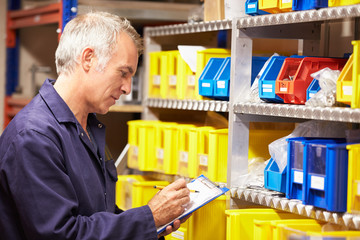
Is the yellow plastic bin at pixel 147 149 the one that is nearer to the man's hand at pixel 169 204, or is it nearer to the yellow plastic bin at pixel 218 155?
the yellow plastic bin at pixel 218 155

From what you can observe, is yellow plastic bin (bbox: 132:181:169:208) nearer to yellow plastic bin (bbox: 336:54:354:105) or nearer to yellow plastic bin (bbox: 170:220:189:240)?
yellow plastic bin (bbox: 170:220:189:240)

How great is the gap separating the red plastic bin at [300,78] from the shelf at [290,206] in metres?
0.47

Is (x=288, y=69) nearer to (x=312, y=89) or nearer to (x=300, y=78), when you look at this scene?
(x=300, y=78)

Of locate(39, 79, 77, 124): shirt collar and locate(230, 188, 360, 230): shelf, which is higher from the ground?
locate(39, 79, 77, 124): shirt collar

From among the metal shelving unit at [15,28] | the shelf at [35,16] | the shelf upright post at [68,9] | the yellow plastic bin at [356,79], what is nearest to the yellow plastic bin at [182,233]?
the yellow plastic bin at [356,79]

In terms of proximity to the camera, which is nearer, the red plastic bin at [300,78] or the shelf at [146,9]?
the red plastic bin at [300,78]

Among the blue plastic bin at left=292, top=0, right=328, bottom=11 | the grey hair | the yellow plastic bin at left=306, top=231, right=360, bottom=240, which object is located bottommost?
the yellow plastic bin at left=306, top=231, right=360, bottom=240

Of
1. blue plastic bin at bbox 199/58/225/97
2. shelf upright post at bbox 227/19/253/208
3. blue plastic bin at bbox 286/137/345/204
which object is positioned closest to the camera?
blue plastic bin at bbox 286/137/345/204

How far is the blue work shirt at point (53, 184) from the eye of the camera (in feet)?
7.67

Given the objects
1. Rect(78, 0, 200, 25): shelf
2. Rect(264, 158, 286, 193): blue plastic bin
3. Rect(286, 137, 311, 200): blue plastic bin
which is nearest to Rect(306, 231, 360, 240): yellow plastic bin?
Rect(286, 137, 311, 200): blue plastic bin

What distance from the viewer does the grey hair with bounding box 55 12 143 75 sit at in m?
2.63

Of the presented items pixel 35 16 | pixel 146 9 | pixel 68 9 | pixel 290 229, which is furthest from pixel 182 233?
pixel 35 16

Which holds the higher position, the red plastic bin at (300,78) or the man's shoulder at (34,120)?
the red plastic bin at (300,78)

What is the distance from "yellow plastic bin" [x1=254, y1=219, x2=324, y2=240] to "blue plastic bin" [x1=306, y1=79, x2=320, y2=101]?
0.57 m
